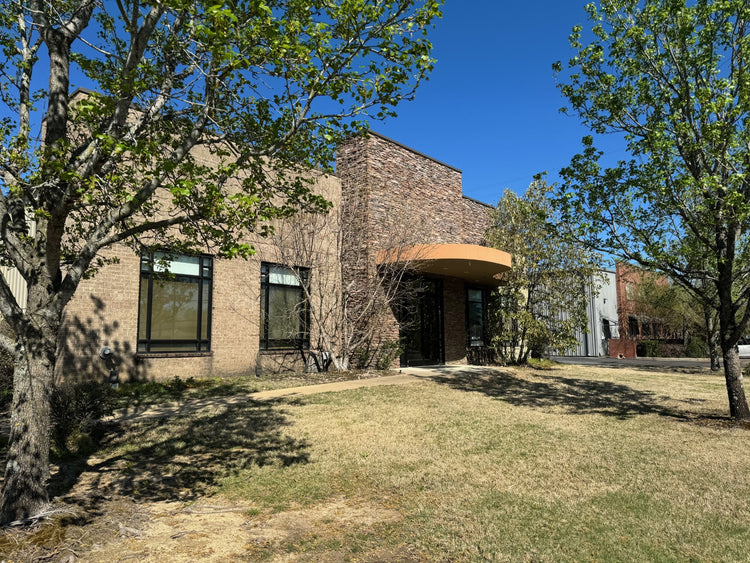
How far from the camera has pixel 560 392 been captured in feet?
41.3

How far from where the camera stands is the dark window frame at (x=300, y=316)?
14.1 meters

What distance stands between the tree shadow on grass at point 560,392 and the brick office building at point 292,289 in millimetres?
2877

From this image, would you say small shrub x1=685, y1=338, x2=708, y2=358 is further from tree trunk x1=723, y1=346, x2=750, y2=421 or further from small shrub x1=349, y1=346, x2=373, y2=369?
tree trunk x1=723, y1=346, x2=750, y2=421

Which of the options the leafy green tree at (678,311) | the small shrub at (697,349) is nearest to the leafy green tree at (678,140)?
the leafy green tree at (678,311)

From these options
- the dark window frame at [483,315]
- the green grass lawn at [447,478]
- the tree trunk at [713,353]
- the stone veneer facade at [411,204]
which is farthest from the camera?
the tree trunk at [713,353]

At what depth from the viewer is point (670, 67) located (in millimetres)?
9070

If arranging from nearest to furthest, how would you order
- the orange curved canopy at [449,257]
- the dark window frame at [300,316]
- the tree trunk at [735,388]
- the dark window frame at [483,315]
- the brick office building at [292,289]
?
the tree trunk at [735,388], the brick office building at [292,289], the dark window frame at [300,316], the orange curved canopy at [449,257], the dark window frame at [483,315]

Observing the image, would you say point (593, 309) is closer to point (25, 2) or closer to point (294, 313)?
point (294, 313)

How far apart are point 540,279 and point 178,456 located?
14.0m

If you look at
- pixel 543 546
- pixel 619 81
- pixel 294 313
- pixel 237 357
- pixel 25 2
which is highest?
pixel 619 81

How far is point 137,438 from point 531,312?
546 inches

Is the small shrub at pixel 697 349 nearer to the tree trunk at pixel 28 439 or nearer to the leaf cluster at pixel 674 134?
the leaf cluster at pixel 674 134

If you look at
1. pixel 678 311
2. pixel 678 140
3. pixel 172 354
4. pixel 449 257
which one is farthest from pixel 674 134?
pixel 678 311

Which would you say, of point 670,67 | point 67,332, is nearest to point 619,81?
point 670,67
